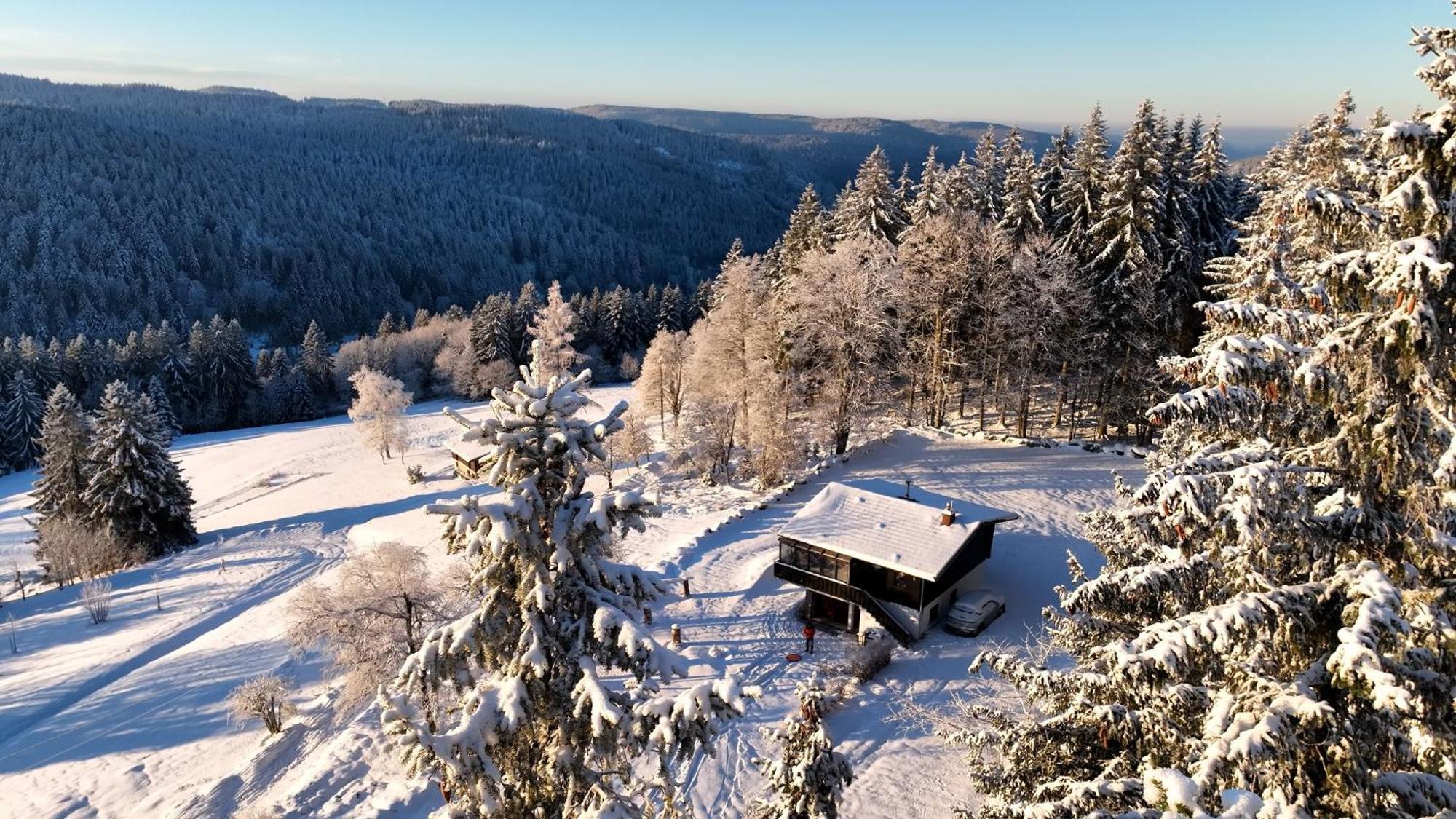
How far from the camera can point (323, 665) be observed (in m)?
26.0

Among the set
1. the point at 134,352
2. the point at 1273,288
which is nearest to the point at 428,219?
the point at 134,352

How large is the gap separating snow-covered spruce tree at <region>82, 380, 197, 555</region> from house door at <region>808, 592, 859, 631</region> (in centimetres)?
3504

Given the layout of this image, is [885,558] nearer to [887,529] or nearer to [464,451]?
[887,529]

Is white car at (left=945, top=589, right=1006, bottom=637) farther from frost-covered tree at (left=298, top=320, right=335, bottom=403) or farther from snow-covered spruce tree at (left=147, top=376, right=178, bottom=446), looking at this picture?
frost-covered tree at (left=298, top=320, right=335, bottom=403)

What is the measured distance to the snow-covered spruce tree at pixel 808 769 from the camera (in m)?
10.1

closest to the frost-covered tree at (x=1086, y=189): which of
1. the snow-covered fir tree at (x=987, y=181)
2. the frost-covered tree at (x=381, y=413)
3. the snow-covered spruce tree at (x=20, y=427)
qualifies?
the snow-covered fir tree at (x=987, y=181)

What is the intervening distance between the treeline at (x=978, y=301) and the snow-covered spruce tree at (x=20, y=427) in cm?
5981

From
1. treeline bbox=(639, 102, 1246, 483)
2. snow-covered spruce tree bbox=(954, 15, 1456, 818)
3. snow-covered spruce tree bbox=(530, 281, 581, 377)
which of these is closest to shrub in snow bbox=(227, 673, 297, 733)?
treeline bbox=(639, 102, 1246, 483)

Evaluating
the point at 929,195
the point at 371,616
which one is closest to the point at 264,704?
the point at 371,616

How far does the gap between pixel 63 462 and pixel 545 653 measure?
1855 inches

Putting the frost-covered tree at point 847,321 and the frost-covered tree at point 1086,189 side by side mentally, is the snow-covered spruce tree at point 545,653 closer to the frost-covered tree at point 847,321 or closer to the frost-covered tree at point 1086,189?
the frost-covered tree at point 847,321

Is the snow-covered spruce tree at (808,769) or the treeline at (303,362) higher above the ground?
the snow-covered spruce tree at (808,769)

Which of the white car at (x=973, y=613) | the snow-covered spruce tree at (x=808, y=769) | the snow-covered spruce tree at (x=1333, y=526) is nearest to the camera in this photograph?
the snow-covered spruce tree at (x=1333, y=526)

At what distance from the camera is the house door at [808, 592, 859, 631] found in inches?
971
